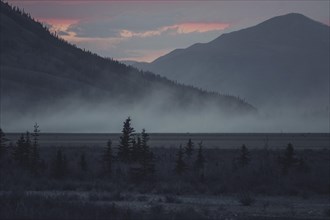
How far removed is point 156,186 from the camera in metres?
33.0

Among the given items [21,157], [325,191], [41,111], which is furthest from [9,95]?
[325,191]

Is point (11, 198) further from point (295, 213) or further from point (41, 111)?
point (41, 111)

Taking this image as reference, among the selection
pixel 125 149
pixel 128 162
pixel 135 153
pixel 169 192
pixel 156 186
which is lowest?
pixel 169 192

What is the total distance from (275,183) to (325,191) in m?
Answer: 2.73

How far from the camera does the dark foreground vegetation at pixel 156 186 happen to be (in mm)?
22719

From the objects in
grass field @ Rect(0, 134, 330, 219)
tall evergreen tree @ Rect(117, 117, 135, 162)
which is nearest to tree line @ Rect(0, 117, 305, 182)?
tall evergreen tree @ Rect(117, 117, 135, 162)

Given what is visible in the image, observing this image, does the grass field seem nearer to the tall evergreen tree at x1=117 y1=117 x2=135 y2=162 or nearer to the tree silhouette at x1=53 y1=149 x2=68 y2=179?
the tree silhouette at x1=53 y1=149 x2=68 y2=179

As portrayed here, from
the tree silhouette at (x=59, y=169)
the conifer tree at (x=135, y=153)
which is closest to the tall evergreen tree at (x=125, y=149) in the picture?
the conifer tree at (x=135, y=153)

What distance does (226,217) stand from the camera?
2209 cm

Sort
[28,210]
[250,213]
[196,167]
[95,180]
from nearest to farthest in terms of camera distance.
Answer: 1. [28,210]
2. [250,213]
3. [95,180]
4. [196,167]

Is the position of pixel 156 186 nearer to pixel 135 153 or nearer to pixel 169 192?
pixel 169 192

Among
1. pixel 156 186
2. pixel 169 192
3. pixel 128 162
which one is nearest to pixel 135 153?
pixel 128 162

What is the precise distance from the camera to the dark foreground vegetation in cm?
2272

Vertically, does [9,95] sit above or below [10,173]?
above
